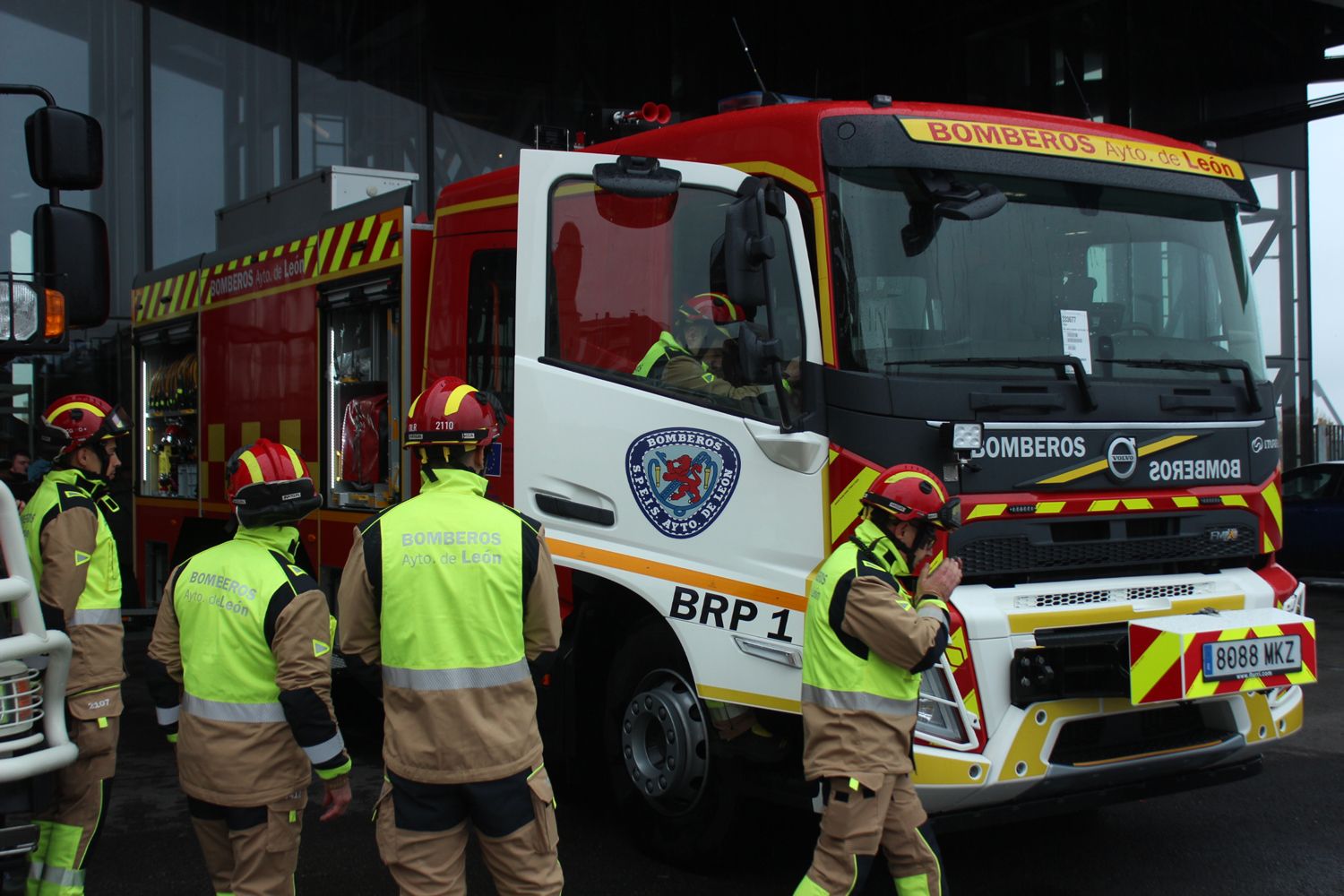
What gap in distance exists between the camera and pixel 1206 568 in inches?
206

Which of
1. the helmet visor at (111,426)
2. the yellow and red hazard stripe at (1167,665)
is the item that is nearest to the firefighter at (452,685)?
the helmet visor at (111,426)

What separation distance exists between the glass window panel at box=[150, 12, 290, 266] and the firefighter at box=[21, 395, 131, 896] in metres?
9.62

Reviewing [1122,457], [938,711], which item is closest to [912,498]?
[938,711]

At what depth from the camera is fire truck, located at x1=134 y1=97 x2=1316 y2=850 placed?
4.61 m

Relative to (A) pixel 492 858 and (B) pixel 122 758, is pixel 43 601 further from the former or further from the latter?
(B) pixel 122 758

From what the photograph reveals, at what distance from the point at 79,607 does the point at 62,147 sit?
66.3 inches

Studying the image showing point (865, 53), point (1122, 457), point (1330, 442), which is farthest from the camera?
point (1330, 442)

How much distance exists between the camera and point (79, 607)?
479 cm

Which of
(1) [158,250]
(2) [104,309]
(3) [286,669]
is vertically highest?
(1) [158,250]

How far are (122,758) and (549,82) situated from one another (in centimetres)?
1107

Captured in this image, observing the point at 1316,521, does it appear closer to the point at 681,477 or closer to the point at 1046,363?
the point at 1046,363

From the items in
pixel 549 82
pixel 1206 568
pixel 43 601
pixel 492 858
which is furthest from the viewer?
pixel 549 82

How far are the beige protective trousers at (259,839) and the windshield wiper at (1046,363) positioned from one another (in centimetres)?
255

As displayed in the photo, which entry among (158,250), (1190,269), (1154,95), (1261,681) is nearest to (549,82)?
(158,250)
